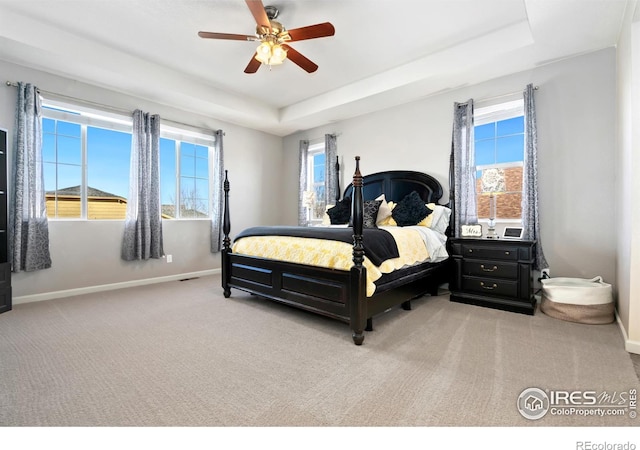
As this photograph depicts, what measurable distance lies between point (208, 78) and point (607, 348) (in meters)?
5.28

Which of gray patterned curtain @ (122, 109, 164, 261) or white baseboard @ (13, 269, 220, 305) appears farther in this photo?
gray patterned curtain @ (122, 109, 164, 261)

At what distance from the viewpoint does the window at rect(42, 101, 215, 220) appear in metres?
3.82

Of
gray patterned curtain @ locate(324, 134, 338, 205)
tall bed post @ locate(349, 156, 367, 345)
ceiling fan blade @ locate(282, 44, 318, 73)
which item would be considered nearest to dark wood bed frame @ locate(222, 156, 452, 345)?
tall bed post @ locate(349, 156, 367, 345)

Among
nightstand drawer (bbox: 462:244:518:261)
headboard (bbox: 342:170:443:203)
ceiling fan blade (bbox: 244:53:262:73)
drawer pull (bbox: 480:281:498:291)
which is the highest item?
ceiling fan blade (bbox: 244:53:262:73)

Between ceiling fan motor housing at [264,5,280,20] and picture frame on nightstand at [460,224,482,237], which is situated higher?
ceiling fan motor housing at [264,5,280,20]

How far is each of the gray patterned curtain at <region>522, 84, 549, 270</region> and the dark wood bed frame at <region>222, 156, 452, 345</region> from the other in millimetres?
957

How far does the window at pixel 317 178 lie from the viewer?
584cm

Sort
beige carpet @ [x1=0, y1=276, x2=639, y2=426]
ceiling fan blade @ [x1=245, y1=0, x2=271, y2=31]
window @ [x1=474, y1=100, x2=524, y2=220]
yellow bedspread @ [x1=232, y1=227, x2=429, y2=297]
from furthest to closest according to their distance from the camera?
1. window @ [x1=474, y1=100, x2=524, y2=220]
2. yellow bedspread @ [x1=232, y1=227, x2=429, y2=297]
3. ceiling fan blade @ [x1=245, y1=0, x2=271, y2=31]
4. beige carpet @ [x1=0, y1=276, x2=639, y2=426]

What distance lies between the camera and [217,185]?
5273mm

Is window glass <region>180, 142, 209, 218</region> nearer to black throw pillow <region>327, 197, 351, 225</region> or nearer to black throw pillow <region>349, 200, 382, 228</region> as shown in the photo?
black throw pillow <region>327, 197, 351, 225</region>

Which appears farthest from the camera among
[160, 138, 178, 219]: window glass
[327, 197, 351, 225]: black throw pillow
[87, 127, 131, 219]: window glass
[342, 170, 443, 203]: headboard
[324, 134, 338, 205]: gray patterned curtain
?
[324, 134, 338, 205]: gray patterned curtain

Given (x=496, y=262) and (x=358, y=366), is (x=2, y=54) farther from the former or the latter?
(x=496, y=262)

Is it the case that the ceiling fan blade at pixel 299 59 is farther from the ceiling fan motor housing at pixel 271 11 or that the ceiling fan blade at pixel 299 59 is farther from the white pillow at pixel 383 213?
the white pillow at pixel 383 213
